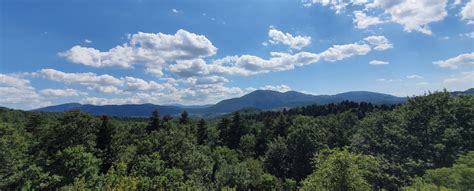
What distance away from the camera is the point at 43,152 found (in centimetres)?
3466

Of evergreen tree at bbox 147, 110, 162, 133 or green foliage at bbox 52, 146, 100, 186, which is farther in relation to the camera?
evergreen tree at bbox 147, 110, 162, 133

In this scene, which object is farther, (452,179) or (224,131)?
(224,131)

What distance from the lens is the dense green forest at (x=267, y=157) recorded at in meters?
22.9

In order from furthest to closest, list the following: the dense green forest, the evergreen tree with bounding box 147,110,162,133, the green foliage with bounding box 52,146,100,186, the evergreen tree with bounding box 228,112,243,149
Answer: the evergreen tree with bounding box 228,112,243,149 → the evergreen tree with bounding box 147,110,162,133 → the green foliage with bounding box 52,146,100,186 → the dense green forest

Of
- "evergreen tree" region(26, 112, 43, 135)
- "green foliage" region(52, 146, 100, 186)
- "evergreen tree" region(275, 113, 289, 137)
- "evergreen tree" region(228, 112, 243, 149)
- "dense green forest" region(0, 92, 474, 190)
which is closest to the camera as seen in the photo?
"dense green forest" region(0, 92, 474, 190)

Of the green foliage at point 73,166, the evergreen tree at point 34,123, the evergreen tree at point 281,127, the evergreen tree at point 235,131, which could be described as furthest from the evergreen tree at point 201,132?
the green foliage at point 73,166

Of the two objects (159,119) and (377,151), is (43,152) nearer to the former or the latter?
(159,119)

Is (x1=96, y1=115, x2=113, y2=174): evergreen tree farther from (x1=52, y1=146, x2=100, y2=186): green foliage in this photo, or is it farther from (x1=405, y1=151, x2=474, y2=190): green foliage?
(x1=405, y1=151, x2=474, y2=190): green foliage

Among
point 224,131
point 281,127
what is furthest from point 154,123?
point 281,127

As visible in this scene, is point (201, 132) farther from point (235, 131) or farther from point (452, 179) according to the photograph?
point (452, 179)

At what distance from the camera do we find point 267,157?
60250 millimetres

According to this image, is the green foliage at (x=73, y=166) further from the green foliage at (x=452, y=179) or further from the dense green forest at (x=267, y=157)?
the green foliage at (x=452, y=179)

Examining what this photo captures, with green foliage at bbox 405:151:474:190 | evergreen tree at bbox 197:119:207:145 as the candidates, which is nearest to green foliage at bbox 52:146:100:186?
green foliage at bbox 405:151:474:190

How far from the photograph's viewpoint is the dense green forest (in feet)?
75.0
